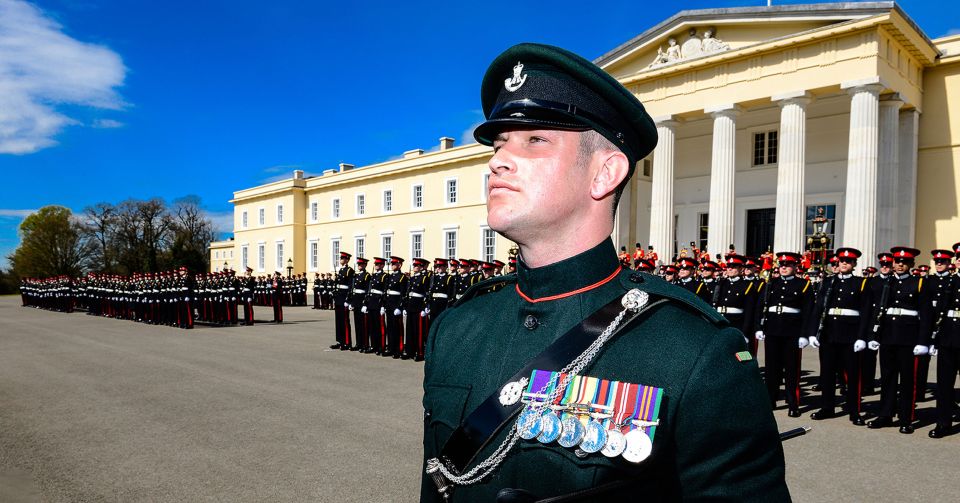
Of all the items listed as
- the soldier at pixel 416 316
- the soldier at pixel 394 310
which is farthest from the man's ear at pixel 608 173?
the soldier at pixel 394 310

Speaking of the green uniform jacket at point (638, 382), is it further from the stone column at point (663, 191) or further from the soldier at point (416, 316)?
the stone column at point (663, 191)

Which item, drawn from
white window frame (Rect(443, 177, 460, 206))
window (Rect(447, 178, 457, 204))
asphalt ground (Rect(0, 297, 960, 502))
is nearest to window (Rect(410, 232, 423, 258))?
white window frame (Rect(443, 177, 460, 206))

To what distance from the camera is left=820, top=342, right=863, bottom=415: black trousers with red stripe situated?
769cm

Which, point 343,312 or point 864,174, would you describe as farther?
point 864,174

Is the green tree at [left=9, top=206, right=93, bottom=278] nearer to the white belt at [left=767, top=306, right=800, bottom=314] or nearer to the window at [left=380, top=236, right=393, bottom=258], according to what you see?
the window at [left=380, top=236, right=393, bottom=258]

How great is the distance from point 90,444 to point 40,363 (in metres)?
7.31

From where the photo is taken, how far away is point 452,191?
4069cm

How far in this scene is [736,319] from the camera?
995 centimetres

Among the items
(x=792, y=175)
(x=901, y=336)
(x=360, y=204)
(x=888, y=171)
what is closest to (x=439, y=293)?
(x=901, y=336)

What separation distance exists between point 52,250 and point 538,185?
7560 cm

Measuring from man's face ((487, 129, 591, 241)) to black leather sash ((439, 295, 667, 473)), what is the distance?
26 cm

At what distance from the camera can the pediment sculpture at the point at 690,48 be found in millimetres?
27031

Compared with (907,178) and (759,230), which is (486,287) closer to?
(907,178)

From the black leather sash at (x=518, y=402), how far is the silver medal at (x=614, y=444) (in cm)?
19
